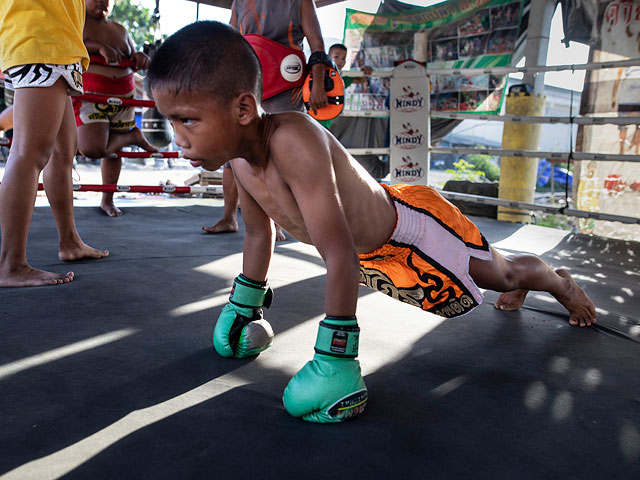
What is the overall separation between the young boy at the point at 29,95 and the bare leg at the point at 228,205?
1.17m

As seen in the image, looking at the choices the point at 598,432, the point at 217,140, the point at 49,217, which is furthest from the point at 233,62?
the point at 49,217

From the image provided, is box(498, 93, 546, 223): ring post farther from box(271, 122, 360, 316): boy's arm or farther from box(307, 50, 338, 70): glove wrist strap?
box(271, 122, 360, 316): boy's arm

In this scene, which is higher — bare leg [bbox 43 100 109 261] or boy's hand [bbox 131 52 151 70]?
boy's hand [bbox 131 52 151 70]

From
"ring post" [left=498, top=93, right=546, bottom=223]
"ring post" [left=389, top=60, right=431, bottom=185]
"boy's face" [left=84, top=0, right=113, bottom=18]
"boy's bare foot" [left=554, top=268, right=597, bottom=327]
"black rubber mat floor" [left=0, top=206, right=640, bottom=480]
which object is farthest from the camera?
"ring post" [left=498, top=93, right=546, bottom=223]

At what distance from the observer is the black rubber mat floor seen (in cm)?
73

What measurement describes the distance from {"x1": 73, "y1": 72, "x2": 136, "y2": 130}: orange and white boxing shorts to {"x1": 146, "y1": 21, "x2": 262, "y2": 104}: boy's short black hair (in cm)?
229

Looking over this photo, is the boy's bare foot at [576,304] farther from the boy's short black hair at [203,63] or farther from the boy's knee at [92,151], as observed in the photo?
the boy's knee at [92,151]

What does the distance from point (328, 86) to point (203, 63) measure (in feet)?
4.47

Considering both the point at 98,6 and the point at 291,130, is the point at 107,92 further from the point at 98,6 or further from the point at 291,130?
the point at 291,130

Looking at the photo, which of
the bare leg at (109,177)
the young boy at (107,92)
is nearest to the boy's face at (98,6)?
the young boy at (107,92)

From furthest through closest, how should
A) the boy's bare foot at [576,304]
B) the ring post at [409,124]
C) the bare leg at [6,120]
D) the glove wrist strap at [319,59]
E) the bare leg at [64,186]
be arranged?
the ring post at [409,124]
the glove wrist strap at [319,59]
the bare leg at [6,120]
the bare leg at [64,186]
the boy's bare foot at [576,304]

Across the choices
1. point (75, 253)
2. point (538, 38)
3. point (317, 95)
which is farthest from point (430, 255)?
point (538, 38)

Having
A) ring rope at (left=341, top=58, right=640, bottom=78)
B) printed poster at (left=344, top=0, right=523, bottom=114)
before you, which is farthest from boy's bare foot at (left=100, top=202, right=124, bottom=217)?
printed poster at (left=344, top=0, right=523, bottom=114)

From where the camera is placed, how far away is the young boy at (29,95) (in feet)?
5.03
